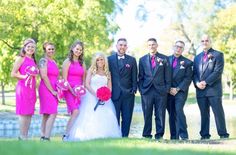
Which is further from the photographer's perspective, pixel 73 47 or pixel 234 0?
pixel 234 0

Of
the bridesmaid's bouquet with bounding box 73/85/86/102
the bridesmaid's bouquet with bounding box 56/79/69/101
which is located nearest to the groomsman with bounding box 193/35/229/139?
the bridesmaid's bouquet with bounding box 73/85/86/102

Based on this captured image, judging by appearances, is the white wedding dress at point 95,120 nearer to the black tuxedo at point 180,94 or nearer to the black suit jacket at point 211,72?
the black tuxedo at point 180,94

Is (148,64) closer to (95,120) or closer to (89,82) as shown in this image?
(89,82)

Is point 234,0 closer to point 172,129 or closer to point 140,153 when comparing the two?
point 172,129

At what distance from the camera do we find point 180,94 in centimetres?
969

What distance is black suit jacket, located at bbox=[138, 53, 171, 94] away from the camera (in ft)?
31.2

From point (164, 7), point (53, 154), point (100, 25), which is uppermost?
point (164, 7)

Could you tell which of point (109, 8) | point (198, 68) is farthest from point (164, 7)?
point (198, 68)

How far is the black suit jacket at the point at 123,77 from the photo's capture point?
→ 954 cm

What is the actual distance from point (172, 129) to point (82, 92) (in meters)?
2.09

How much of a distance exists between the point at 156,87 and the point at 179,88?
489 mm

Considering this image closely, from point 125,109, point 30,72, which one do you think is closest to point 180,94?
point 125,109

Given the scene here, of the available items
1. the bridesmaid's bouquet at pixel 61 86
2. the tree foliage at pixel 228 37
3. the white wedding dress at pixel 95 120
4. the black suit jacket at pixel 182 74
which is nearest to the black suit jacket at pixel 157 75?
the black suit jacket at pixel 182 74

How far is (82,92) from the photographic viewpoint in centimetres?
Result: 916
